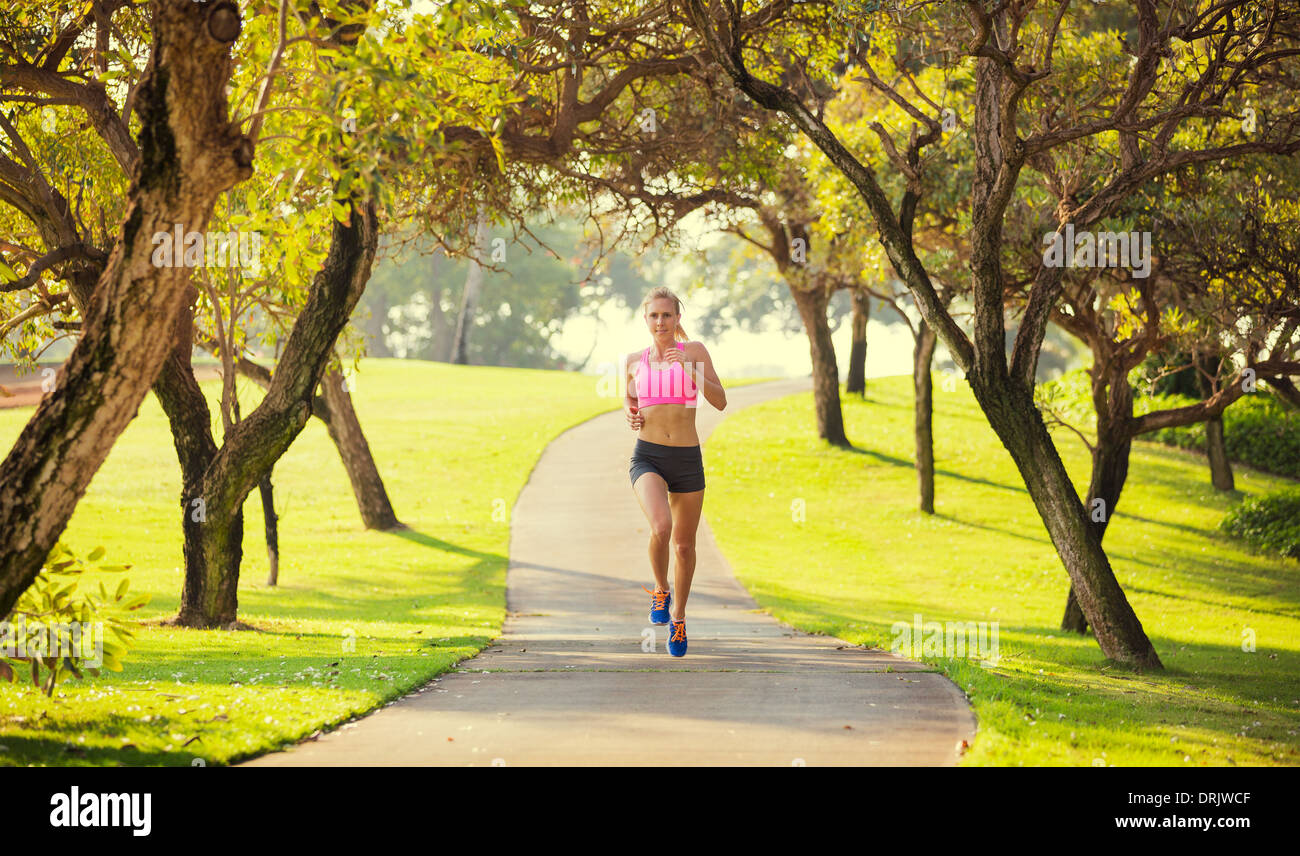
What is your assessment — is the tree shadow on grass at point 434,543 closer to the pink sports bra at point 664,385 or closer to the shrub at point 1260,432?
the pink sports bra at point 664,385

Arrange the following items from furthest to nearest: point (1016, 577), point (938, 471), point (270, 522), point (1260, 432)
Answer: point (1260, 432)
point (938, 471)
point (1016, 577)
point (270, 522)

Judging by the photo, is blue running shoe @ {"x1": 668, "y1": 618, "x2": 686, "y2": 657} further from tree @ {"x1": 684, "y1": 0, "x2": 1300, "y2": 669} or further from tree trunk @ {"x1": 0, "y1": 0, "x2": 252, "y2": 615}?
tree trunk @ {"x1": 0, "y1": 0, "x2": 252, "y2": 615}

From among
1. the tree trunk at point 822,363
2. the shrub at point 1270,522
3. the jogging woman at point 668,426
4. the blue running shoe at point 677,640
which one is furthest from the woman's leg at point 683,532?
the tree trunk at point 822,363

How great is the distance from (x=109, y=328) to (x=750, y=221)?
21725 mm

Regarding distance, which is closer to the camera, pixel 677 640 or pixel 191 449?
pixel 677 640

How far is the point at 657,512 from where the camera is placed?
8055mm

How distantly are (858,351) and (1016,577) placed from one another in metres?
17.6

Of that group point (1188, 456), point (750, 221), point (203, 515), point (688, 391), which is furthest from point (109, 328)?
point (1188, 456)

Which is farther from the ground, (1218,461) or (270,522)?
(1218,461)

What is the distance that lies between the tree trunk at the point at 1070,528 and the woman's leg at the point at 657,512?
3.57m

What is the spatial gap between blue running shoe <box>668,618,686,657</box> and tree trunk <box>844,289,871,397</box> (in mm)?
24048

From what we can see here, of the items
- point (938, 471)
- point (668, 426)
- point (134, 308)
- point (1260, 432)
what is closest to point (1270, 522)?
point (1260, 432)

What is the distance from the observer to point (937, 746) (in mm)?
5742

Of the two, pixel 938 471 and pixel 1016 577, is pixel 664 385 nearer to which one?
pixel 1016 577
